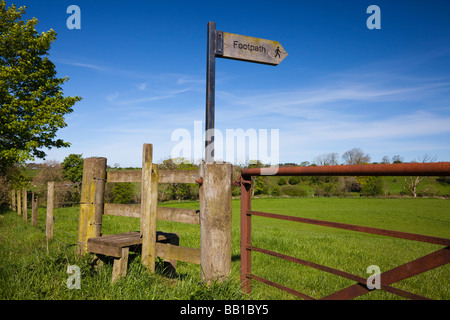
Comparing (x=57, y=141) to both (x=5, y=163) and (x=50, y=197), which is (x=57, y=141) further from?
(x=50, y=197)

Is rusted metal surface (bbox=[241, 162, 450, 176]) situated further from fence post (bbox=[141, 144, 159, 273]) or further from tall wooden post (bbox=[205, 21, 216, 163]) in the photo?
fence post (bbox=[141, 144, 159, 273])

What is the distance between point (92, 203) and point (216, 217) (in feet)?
8.56

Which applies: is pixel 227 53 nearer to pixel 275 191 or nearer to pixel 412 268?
pixel 412 268

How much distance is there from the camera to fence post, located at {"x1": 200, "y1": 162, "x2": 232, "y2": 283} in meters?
2.82

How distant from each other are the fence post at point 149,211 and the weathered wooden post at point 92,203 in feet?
4.18

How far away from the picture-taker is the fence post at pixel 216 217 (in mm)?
2820

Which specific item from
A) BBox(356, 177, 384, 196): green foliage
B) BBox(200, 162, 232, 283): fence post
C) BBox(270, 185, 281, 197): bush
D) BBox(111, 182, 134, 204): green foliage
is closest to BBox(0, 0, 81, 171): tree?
BBox(111, 182, 134, 204): green foliage

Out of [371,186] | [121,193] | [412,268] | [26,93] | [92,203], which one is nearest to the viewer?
[412,268]

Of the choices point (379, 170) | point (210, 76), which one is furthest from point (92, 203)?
point (379, 170)

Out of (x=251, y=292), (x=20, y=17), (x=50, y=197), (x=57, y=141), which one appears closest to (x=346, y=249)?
(x=251, y=292)

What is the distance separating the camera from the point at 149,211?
142 inches

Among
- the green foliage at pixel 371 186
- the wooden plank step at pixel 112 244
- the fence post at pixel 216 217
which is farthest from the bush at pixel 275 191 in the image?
the fence post at pixel 216 217

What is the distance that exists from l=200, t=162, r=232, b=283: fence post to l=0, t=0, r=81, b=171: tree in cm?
1738

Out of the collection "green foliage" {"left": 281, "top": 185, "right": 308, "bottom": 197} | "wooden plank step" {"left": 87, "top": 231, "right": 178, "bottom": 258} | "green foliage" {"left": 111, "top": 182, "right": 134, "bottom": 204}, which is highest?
"wooden plank step" {"left": 87, "top": 231, "right": 178, "bottom": 258}
